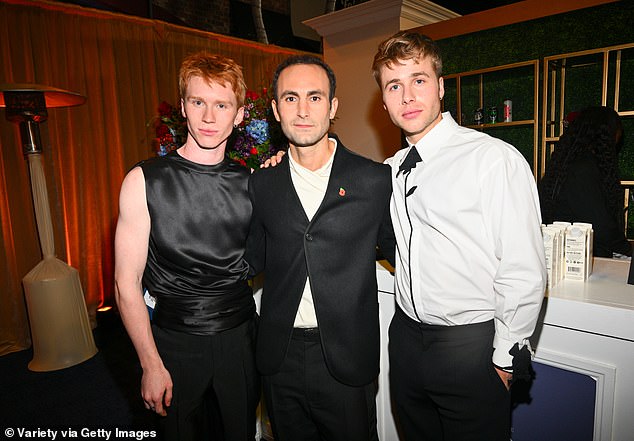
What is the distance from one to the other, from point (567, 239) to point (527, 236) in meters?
0.67

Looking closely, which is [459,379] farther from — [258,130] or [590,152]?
[590,152]

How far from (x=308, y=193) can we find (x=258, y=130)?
2.13 ft

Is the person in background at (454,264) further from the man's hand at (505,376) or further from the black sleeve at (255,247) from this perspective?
the black sleeve at (255,247)

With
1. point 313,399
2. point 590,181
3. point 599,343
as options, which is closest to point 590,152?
point 590,181

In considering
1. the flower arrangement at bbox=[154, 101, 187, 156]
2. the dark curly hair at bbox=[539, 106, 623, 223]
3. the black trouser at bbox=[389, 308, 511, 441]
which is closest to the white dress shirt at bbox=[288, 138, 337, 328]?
the black trouser at bbox=[389, 308, 511, 441]

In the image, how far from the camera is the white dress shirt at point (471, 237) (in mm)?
1328

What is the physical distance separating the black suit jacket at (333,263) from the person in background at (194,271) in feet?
0.38

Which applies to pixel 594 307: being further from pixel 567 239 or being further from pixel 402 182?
pixel 402 182

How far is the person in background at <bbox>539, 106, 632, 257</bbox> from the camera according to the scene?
9.75ft

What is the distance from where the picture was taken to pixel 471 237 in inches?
55.7

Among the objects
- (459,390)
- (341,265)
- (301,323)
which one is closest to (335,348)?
(301,323)

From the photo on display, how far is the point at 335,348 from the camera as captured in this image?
5.06 feet

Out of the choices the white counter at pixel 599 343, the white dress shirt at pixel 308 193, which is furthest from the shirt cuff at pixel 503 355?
the white dress shirt at pixel 308 193

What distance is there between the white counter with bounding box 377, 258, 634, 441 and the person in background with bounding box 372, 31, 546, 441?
34cm
